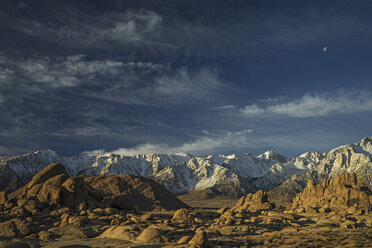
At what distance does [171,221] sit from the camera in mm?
37906

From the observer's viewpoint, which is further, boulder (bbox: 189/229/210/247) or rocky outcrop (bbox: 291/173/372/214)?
rocky outcrop (bbox: 291/173/372/214)

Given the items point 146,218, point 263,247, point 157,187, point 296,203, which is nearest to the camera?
point 263,247

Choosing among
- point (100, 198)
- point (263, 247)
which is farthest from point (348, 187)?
point (100, 198)

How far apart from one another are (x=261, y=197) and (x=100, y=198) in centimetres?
→ 3982

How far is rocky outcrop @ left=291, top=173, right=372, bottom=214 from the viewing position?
5112cm

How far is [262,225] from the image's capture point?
35062 millimetres

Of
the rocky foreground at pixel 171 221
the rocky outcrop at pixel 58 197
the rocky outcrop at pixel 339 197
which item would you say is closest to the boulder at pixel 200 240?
the rocky foreground at pixel 171 221

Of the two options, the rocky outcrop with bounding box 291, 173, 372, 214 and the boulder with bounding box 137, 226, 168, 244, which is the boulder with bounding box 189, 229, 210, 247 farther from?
the rocky outcrop with bounding box 291, 173, 372, 214

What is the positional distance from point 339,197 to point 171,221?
122ft

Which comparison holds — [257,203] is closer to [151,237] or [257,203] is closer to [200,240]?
[151,237]

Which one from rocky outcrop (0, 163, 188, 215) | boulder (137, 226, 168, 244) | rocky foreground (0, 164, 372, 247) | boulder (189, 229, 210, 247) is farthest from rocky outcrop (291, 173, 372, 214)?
boulder (189, 229, 210, 247)

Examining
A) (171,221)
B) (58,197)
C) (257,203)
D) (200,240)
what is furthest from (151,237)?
(257,203)

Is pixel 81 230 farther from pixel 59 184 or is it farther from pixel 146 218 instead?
pixel 59 184

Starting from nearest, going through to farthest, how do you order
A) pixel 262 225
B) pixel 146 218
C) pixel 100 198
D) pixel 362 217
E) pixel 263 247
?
pixel 263 247, pixel 262 225, pixel 146 218, pixel 362 217, pixel 100 198
